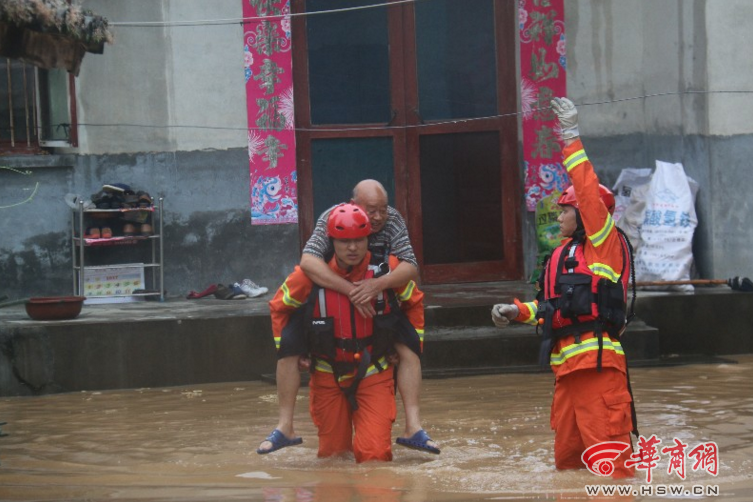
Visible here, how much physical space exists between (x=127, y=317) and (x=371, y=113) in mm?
3583

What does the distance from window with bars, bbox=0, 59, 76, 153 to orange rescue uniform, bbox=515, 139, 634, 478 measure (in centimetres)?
706

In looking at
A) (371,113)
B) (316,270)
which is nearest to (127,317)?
(371,113)

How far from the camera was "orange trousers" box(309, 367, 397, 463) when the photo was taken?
6.97 m

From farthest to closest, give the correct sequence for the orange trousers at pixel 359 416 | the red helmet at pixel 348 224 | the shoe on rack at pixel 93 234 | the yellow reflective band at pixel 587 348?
the shoe on rack at pixel 93 234
the orange trousers at pixel 359 416
the red helmet at pixel 348 224
the yellow reflective band at pixel 587 348

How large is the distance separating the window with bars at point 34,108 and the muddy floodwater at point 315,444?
117 inches

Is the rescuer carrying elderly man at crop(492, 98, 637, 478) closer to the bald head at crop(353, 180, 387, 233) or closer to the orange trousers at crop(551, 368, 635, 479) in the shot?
the orange trousers at crop(551, 368, 635, 479)

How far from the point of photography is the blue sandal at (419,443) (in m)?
7.04

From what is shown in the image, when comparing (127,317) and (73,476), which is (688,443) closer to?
(73,476)

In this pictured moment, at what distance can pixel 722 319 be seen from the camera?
36.8 feet

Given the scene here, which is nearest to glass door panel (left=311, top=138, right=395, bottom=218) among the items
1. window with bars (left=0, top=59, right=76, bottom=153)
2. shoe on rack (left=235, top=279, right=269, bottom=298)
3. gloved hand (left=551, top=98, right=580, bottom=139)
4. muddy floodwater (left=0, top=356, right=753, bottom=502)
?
shoe on rack (left=235, top=279, right=269, bottom=298)

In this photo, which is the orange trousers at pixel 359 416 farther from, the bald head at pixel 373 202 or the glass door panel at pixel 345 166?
the glass door panel at pixel 345 166

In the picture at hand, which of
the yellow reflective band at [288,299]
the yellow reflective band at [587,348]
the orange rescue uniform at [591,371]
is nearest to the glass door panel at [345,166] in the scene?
the yellow reflective band at [288,299]

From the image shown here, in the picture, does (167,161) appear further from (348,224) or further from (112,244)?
(348,224)

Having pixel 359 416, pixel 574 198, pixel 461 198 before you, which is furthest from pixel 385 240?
pixel 461 198
